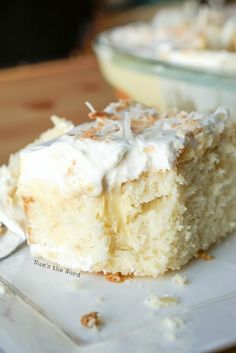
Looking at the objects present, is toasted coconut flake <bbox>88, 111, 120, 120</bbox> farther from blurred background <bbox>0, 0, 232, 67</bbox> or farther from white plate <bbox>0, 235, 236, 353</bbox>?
blurred background <bbox>0, 0, 232, 67</bbox>

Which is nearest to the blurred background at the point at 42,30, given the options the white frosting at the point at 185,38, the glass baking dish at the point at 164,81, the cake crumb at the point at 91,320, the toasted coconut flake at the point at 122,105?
the white frosting at the point at 185,38

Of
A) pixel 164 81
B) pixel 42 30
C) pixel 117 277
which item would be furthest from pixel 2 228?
pixel 42 30

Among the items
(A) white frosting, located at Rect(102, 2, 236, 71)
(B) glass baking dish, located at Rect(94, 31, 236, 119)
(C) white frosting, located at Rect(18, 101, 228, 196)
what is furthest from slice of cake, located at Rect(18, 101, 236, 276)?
(A) white frosting, located at Rect(102, 2, 236, 71)

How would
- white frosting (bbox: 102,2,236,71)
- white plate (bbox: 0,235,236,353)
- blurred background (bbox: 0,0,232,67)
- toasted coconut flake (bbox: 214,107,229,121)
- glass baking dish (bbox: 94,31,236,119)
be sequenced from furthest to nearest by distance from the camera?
blurred background (bbox: 0,0,232,67) → white frosting (bbox: 102,2,236,71) → glass baking dish (bbox: 94,31,236,119) → toasted coconut flake (bbox: 214,107,229,121) → white plate (bbox: 0,235,236,353)

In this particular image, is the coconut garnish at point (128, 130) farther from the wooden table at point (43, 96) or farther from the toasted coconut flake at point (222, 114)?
the wooden table at point (43, 96)

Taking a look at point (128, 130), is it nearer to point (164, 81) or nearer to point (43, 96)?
point (164, 81)

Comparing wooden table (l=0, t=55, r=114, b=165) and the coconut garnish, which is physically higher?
the coconut garnish

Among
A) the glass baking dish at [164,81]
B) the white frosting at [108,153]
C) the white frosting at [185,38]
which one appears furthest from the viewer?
the white frosting at [185,38]
